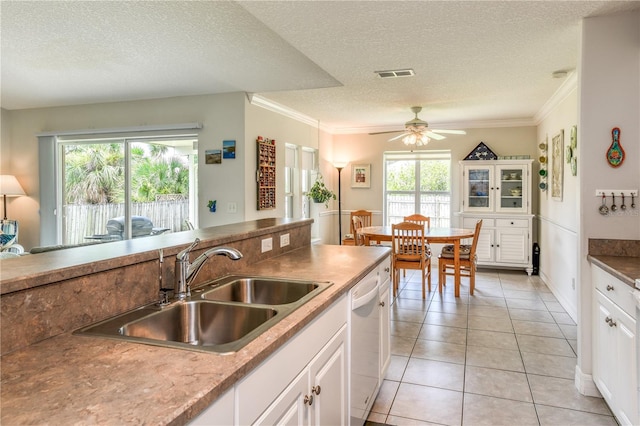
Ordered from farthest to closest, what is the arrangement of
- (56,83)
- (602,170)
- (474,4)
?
1. (56,83)
2. (602,170)
3. (474,4)

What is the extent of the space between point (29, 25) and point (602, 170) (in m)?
3.92

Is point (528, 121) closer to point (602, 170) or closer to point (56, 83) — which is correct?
point (602, 170)

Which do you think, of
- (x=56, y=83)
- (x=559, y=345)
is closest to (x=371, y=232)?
(x=559, y=345)

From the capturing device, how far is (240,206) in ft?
15.0

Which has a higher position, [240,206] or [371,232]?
[240,206]

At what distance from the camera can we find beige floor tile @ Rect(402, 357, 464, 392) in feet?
9.07

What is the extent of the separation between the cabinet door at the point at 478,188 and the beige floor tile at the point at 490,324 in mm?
2638

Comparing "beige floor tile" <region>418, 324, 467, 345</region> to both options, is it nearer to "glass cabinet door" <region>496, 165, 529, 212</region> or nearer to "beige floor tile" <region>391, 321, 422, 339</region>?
"beige floor tile" <region>391, 321, 422, 339</region>

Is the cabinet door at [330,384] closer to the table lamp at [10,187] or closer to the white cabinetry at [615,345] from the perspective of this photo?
the white cabinetry at [615,345]

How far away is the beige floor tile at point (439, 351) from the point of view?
316cm

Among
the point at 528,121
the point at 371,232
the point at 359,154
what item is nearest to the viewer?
the point at 371,232

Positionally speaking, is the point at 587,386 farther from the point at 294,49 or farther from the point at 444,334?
the point at 294,49

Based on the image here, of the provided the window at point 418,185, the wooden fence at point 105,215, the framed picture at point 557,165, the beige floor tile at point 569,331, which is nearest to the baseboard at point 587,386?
the beige floor tile at point 569,331

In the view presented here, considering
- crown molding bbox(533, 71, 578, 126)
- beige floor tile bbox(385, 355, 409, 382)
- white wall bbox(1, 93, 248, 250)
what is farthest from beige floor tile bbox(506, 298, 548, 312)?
white wall bbox(1, 93, 248, 250)
